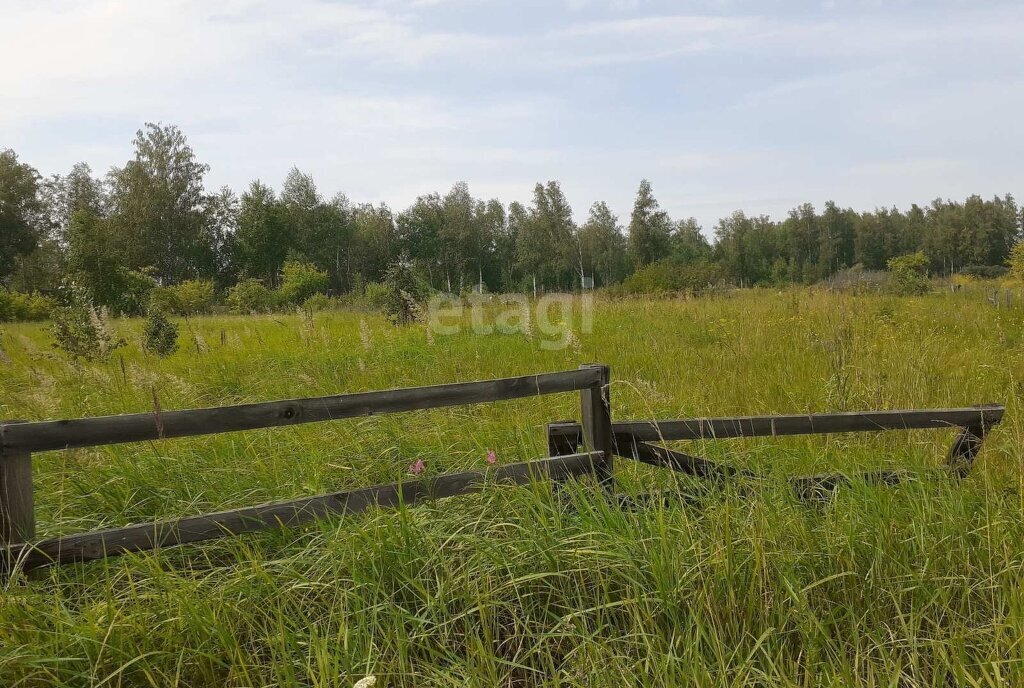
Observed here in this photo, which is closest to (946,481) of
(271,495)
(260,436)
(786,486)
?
(786,486)

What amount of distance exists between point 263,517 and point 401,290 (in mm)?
11150

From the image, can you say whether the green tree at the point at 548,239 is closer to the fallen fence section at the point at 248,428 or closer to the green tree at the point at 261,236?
the green tree at the point at 261,236

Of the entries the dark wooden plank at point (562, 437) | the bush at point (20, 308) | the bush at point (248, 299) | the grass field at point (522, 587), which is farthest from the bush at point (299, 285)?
the dark wooden plank at point (562, 437)

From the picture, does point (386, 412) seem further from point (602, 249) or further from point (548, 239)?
point (602, 249)

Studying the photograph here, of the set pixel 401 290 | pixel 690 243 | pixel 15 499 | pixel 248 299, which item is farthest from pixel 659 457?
pixel 690 243

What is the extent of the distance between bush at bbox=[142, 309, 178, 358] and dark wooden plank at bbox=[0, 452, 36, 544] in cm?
776

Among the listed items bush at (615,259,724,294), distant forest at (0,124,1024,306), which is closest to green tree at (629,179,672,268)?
distant forest at (0,124,1024,306)

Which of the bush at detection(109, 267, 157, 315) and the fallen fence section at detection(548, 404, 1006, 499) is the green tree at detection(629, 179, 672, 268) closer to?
the bush at detection(109, 267, 157, 315)

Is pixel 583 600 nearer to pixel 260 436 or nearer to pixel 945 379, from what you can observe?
pixel 260 436

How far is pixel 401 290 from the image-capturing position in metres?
14.0

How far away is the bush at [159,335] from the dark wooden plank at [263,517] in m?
7.90

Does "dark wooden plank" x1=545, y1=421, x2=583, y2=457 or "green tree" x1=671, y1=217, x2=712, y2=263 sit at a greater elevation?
"green tree" x1=671, y1=217, x2=712, y2=263

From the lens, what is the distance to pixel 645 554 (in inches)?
102

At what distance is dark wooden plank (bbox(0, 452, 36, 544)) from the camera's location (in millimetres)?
2771
